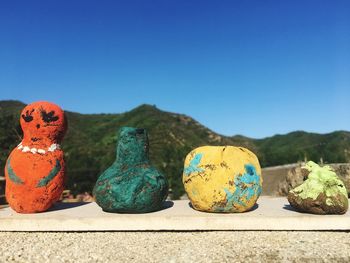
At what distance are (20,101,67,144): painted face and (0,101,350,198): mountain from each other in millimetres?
9130

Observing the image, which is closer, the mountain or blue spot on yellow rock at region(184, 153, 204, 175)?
blue spot on yellow rock at region(184, 153, 204, 175)

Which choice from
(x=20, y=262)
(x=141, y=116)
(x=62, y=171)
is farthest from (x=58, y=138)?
(x=141, y=116)

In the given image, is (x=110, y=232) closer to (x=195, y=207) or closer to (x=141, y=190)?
(x=141, y=190)

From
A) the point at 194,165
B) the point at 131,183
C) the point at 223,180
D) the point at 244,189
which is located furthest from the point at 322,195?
the point at 131,183

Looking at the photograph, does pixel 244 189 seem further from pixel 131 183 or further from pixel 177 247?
pixel 131 183

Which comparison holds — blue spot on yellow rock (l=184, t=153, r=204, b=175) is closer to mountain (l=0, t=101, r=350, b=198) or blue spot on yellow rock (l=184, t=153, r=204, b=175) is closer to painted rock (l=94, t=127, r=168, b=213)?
painted rock (l=94, t=127, r=168, b=213)

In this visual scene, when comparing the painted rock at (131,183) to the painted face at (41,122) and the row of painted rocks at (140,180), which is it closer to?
the row of painted rocks at (140,180)

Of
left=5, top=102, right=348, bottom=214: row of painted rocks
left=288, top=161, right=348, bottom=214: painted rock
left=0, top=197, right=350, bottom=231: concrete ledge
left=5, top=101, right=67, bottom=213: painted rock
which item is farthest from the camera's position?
left=5, top=101, right=67, bottom=213: painted rock

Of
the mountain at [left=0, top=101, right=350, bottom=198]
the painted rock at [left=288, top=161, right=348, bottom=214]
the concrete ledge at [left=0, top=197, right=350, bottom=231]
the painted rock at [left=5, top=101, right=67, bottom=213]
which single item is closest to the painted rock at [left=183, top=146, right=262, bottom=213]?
the concrete ledge at [left=0, top=197, right=350, bottom=231]

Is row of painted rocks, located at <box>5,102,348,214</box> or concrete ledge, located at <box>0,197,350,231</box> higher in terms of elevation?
row of painted rocks, located at <box>5,102,348,214</box>

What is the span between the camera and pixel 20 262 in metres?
5.15

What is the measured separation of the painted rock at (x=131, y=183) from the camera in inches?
274

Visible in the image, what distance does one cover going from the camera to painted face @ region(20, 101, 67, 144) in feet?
24.1

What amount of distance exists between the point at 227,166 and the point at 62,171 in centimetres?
315
